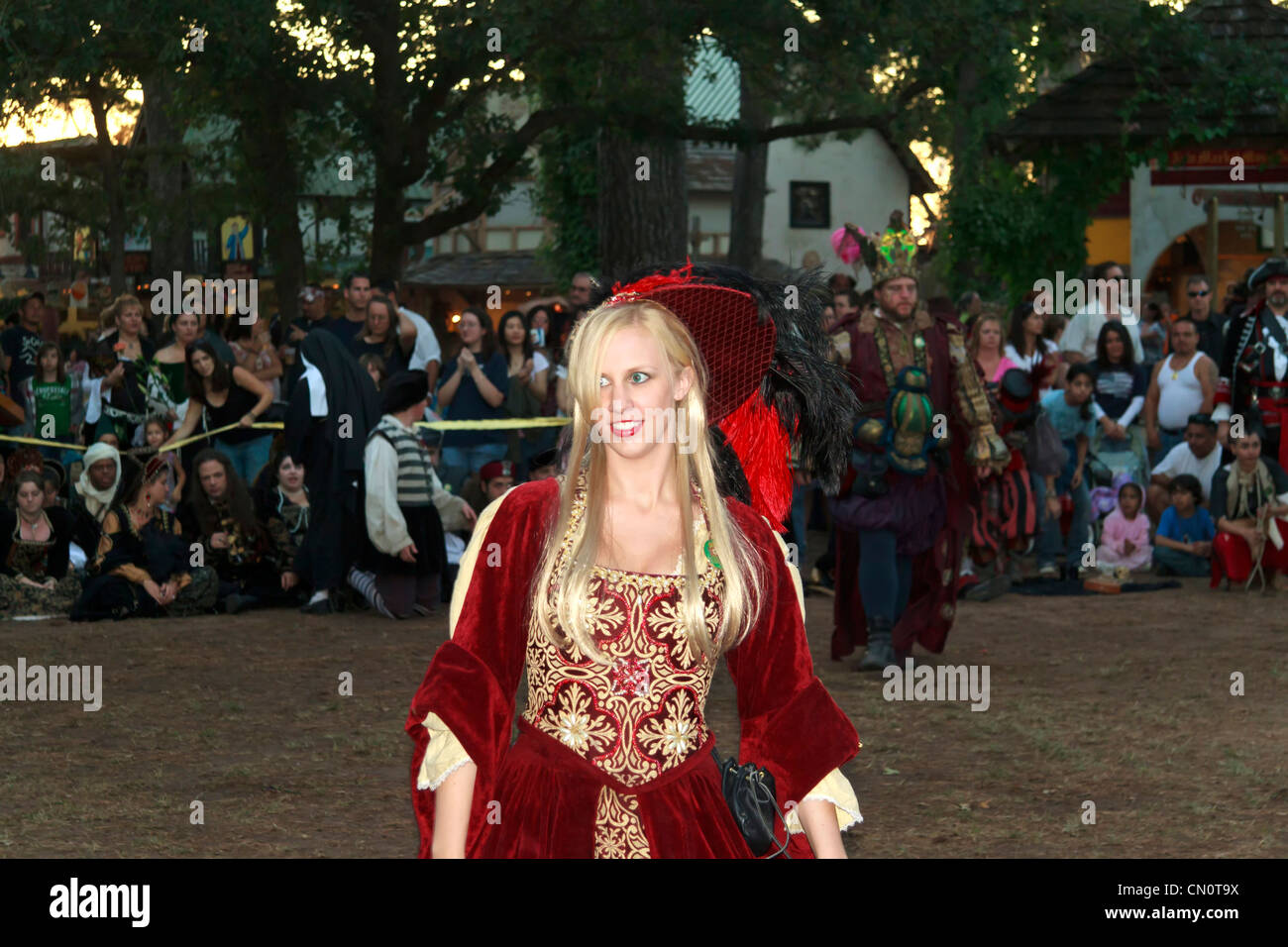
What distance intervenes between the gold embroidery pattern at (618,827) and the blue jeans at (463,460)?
31.8ft

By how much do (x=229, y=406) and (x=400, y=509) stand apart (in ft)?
5.63

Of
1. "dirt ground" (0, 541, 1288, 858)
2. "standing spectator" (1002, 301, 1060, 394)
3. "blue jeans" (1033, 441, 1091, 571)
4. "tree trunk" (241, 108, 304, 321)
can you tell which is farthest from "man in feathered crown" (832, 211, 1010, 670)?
"tree trunk" (241, 108, 304, 321)

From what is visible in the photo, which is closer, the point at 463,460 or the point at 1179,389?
the point at 463,460

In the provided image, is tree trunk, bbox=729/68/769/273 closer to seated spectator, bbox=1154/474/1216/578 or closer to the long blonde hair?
seated spectator, bbox=1154/474/1216/578

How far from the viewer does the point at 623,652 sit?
3260 mm

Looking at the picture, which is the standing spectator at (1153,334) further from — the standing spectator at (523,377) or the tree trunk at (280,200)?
the tree trunk at (280,200)

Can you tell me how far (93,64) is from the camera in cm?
1291

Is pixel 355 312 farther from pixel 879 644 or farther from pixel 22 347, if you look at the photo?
pixel 879 644

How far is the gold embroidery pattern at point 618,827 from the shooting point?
3234 mm

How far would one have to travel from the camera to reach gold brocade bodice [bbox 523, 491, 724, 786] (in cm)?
326

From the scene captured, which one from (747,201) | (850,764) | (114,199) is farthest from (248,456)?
(747,201)

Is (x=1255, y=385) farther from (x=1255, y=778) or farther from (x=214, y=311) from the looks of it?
(x=214, y=311)

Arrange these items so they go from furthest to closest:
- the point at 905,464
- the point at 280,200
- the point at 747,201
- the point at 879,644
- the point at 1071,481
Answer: the point at 747,201
the point at 280,200
the point at 1071,481
the point at 879,644
the point at 905,464

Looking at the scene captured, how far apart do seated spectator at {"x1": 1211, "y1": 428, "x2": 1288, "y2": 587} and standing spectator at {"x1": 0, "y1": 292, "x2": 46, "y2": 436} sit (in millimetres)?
8408
